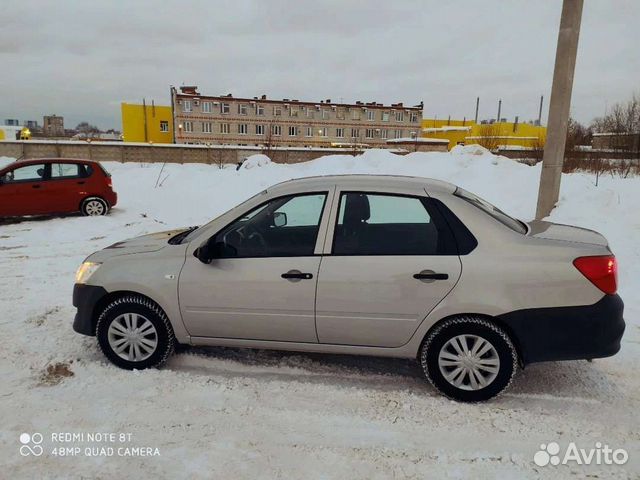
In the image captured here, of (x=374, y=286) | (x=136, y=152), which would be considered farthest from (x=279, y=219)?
(x=136, y=152)

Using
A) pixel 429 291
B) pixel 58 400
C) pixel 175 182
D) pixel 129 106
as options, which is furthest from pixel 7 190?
pixel 129 106

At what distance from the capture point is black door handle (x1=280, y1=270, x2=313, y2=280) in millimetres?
3400

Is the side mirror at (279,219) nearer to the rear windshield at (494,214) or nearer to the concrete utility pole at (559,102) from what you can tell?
the rear windshield at (494,214)

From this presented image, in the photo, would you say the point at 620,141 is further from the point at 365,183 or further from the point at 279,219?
the point at 279,219

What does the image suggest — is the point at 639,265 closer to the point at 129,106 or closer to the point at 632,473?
the point at 632,473

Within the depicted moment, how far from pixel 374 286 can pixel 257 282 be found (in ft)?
3.00

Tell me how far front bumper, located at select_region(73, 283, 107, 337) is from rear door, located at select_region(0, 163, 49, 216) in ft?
27.3

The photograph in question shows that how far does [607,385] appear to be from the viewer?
3.60 metres

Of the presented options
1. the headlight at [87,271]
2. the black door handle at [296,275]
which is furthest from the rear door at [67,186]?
the black door handle at [296,275]

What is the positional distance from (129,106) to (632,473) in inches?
2755

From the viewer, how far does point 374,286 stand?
10.8 feet

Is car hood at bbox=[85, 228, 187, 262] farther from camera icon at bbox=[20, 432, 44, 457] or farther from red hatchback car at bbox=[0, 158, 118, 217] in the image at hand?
red hatchback car at bbox=[0, 158, 118, 217]

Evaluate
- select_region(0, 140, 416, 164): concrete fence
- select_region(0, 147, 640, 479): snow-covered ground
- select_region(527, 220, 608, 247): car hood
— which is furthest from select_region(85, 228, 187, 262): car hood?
select_region(0, 140, 416, 164): concrete fence

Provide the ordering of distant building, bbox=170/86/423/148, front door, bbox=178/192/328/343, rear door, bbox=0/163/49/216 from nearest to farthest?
front door, bbox=178/192/328/343 < rear door, bbox=0/163/49/216 < distant building, bbox=170/86/423/148
